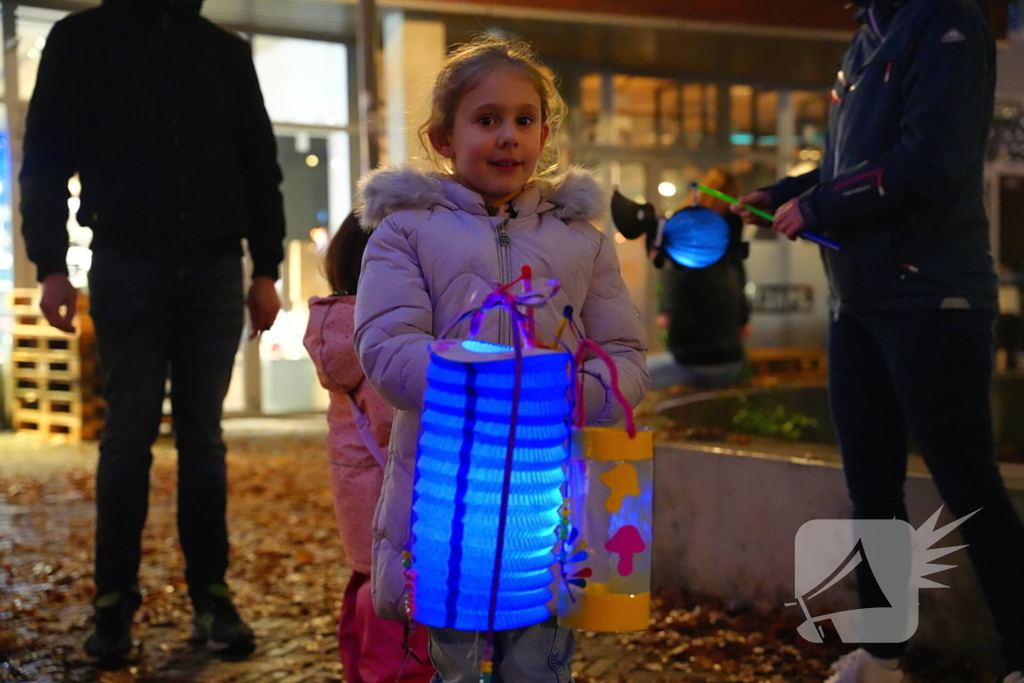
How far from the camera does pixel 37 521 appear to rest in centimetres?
606

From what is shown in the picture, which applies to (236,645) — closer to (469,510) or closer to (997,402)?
(469,510)

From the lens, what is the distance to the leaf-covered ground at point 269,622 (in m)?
3.28

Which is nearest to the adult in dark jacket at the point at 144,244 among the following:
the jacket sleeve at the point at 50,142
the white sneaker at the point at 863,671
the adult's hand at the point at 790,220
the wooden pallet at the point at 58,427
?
the jacket sleeve at the point at 50,142

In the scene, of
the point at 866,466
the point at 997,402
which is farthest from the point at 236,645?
the point at 997,402

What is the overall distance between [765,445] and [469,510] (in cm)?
262

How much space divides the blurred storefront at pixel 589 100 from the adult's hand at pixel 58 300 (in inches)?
240

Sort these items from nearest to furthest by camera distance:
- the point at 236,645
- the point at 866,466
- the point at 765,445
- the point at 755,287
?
the point at 866,466
the point at 236,645
the point at 765,445
the point at 755,287

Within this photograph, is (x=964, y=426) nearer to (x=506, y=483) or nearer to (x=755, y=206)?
(x=755, y=206)

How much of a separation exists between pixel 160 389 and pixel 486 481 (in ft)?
Result: 6.54

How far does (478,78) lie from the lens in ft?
7.03

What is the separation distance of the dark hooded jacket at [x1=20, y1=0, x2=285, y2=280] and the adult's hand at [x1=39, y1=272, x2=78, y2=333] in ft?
0.13

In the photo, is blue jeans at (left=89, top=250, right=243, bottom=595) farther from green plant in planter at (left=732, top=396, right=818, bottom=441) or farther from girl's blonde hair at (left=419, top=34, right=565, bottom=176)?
green plant in planter at (left=732, top=396, right=818, bottom=441)

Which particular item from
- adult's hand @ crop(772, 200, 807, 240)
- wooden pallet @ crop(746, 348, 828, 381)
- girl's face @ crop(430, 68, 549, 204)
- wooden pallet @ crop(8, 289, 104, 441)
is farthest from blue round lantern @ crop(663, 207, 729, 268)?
wooden pallet @ crop(8, 289, 104, 441)

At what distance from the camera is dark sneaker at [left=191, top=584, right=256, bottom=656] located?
3.44m
